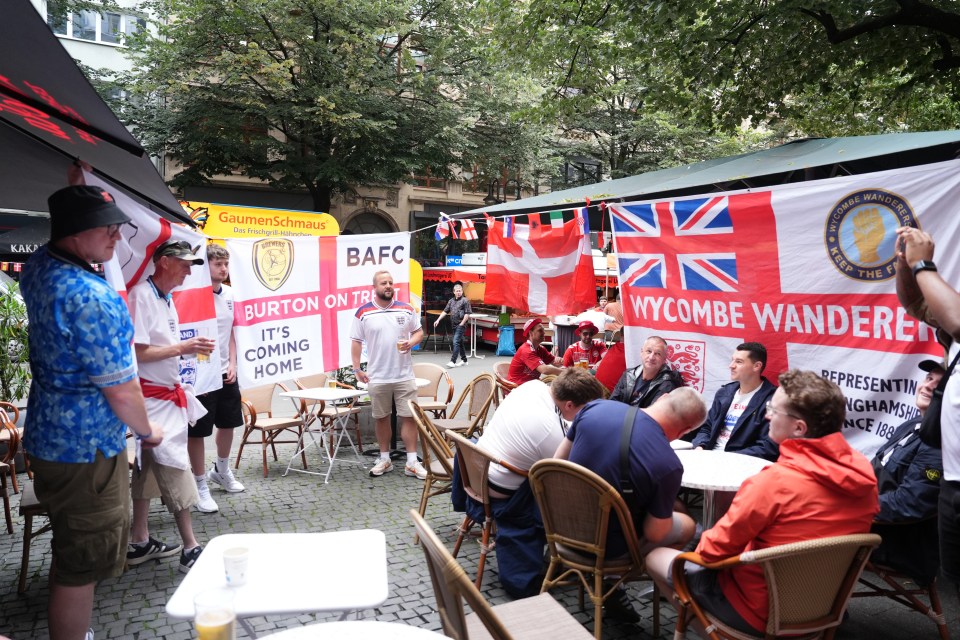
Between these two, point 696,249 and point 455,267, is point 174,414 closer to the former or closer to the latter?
point 696,249

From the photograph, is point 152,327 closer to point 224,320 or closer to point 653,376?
point 224,320

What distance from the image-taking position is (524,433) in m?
3.72

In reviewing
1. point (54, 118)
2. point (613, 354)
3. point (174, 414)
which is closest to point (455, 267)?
point (613, 354)

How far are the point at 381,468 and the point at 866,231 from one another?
4.59 m

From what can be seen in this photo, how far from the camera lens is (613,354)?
243 inches

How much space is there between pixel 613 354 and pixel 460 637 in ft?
15.0

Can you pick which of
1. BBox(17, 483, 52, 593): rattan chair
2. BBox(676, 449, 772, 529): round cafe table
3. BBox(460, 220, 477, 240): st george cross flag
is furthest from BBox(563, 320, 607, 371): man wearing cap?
BBox(17, 483, 52, 593): rattan chair

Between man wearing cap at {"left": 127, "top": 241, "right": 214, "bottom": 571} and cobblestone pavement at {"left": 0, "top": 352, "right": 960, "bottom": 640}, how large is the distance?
47cm

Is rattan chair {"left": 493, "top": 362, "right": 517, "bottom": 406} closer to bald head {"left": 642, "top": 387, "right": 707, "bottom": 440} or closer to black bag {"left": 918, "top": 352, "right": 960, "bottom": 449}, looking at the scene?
bald head {"left": 642, "top": 387, "right": 707, "bottom": 440}

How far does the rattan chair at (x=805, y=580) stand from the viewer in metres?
2.44

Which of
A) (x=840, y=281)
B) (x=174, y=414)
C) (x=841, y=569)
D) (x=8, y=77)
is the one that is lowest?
(x=841, y=569)

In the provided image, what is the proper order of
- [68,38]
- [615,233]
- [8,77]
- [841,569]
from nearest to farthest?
[8,77] < [841,569] < [615,233] < [68,38]

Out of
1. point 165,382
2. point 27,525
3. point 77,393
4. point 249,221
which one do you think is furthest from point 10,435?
point 249,221

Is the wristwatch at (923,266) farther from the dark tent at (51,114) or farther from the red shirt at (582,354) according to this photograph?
the red shirt at (582,354)
